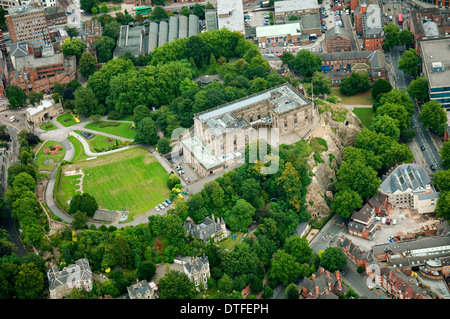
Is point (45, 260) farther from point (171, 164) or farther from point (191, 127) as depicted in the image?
point (191, 127)

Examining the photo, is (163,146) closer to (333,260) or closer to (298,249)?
(298,249)

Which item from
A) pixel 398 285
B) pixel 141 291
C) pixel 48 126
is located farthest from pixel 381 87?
pixel 141 291

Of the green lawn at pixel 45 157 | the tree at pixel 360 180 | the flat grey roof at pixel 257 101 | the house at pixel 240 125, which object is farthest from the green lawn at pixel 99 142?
the tree at pixel 360 180

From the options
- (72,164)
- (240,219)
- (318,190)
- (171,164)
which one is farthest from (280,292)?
(72,164)

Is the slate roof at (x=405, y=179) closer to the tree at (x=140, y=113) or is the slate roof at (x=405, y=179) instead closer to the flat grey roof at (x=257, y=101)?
the flat grey roof at (x=257, y=101)

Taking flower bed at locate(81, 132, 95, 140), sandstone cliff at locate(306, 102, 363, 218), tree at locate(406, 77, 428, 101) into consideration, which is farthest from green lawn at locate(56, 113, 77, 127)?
tree at locate(406, 77, 428, 101)

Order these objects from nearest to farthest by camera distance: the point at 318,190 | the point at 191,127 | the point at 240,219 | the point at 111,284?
the point at 111,284 → the point at 240,219 → the point at 318,190 → the point at 191,127

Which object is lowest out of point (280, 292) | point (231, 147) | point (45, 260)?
point (280, 292)
